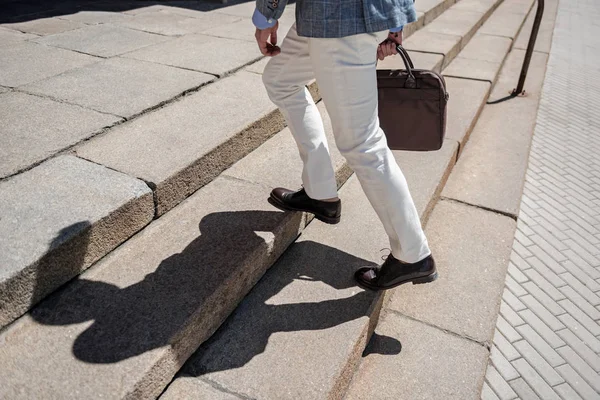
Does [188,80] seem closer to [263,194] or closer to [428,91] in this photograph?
[263,194]

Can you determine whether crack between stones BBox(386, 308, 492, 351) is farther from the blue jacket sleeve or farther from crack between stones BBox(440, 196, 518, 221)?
the blue jacket sleeve

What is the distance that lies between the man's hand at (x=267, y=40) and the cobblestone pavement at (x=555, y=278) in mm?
1578

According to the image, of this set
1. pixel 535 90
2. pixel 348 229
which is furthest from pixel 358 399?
pixel 535 90

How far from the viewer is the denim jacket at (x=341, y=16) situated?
62.2 inches

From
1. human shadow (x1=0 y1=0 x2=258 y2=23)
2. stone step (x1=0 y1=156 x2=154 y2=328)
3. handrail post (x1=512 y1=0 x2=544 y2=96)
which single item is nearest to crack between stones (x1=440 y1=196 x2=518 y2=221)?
stone step (x1=0 y1=156 x2=154 y2=328)

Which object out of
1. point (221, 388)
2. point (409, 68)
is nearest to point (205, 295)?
point (221, 388)

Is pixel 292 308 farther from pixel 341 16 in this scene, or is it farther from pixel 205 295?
pixel 341 16

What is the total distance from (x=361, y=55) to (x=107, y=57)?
2.57m

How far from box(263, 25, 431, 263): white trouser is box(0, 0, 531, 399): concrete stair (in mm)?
Answer: 308

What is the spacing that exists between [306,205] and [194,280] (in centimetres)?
68

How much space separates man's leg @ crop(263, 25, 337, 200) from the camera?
6.57ft

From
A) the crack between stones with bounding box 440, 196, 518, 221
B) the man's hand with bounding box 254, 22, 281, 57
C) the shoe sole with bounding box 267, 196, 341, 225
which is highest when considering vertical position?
the man's hand with bounding box 254, 22, 281, 57

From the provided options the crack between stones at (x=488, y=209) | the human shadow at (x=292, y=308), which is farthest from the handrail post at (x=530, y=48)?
the human shadow at (x=292, y=308)

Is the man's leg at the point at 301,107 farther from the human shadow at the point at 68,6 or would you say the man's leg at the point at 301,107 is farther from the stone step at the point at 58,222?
the human shadow at the point at 68,6
